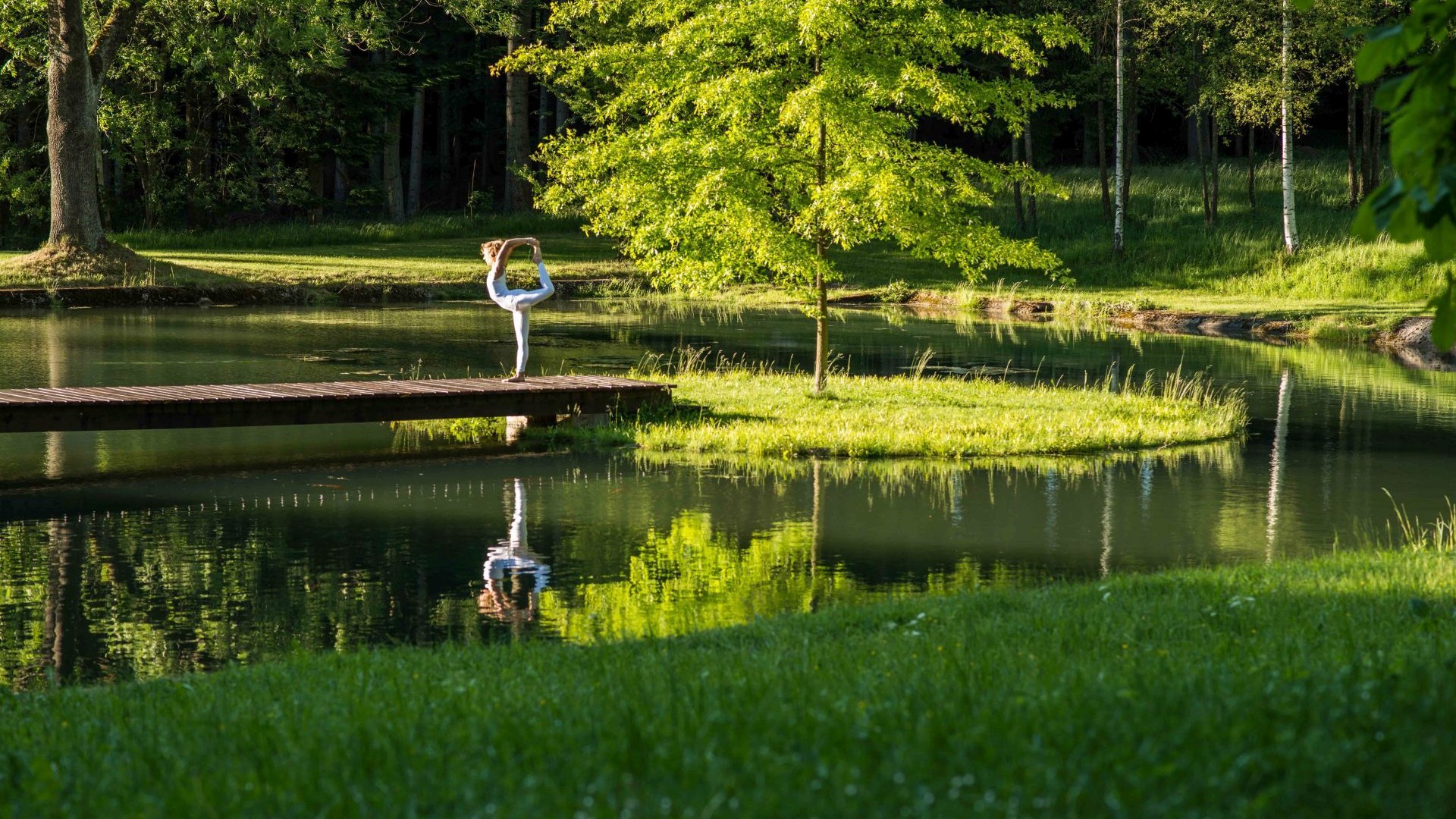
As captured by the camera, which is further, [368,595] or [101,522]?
[101,522]

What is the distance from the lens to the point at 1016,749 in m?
4.86

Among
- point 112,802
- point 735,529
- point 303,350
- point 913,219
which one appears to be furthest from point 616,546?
point 303,350

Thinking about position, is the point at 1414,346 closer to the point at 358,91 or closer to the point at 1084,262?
the point at 1084,262

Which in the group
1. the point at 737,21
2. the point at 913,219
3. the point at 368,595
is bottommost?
the point at 368,595

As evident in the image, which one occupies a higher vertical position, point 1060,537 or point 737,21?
point 737,21

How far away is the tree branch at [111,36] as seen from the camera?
35594 millimetres

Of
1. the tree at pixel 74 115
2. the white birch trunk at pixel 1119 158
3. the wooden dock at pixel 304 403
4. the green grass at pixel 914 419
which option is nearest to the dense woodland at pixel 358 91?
the tree at pixel 74 115

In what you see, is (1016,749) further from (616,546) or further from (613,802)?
(616,546)

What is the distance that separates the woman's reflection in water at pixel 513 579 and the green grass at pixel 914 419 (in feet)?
15.3

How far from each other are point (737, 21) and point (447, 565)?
9753mm

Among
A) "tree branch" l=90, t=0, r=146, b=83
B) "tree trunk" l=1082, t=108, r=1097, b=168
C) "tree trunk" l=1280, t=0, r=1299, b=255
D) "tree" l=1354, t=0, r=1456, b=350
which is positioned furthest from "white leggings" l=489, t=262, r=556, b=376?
"tree trunk" l=1082, t=108, r=1097, b=168

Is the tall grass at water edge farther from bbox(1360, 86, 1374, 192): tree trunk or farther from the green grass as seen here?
the green grass

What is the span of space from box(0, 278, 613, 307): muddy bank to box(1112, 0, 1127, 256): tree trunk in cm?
1475

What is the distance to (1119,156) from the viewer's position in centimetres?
4153
